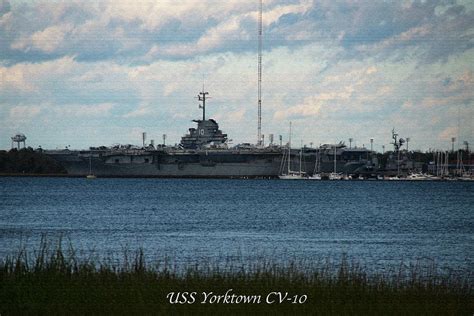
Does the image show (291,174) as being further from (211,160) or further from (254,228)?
(254,228)

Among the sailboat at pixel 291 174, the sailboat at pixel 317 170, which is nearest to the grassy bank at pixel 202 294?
the sailboat at pixel 291 174

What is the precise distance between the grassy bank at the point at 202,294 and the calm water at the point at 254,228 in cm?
764

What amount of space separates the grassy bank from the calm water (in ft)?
25.1

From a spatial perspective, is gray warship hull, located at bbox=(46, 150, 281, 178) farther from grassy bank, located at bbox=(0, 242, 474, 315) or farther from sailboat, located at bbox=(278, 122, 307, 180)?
grassy bank, located at bbox=(0, 242, 474, 315)

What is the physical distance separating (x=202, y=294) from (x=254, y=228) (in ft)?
67.0

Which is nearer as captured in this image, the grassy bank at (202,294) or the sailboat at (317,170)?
the grassy bank at (202,294)

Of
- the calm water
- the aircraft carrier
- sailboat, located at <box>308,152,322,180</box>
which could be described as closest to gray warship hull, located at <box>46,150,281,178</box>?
the aircraft carrier

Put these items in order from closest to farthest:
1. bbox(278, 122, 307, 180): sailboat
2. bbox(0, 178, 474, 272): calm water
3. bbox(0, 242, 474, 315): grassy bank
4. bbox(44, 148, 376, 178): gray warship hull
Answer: bbox(0, 242, 474, 315): grassy bank → bbox(0, 178, 474, 272): calm water → bbox(278, 122, 307, 180): sailboat → bbox(44, 148, 376, 178): gray warship hull

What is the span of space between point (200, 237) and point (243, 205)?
21.5 m

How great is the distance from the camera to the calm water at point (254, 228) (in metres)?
25.0

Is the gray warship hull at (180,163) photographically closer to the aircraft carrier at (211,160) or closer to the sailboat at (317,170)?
the aircraft carrier at (211,160)

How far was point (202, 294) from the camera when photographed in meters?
13.7

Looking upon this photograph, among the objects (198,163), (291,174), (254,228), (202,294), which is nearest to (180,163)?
(198,163)

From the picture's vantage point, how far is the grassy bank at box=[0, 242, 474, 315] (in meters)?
13.0
